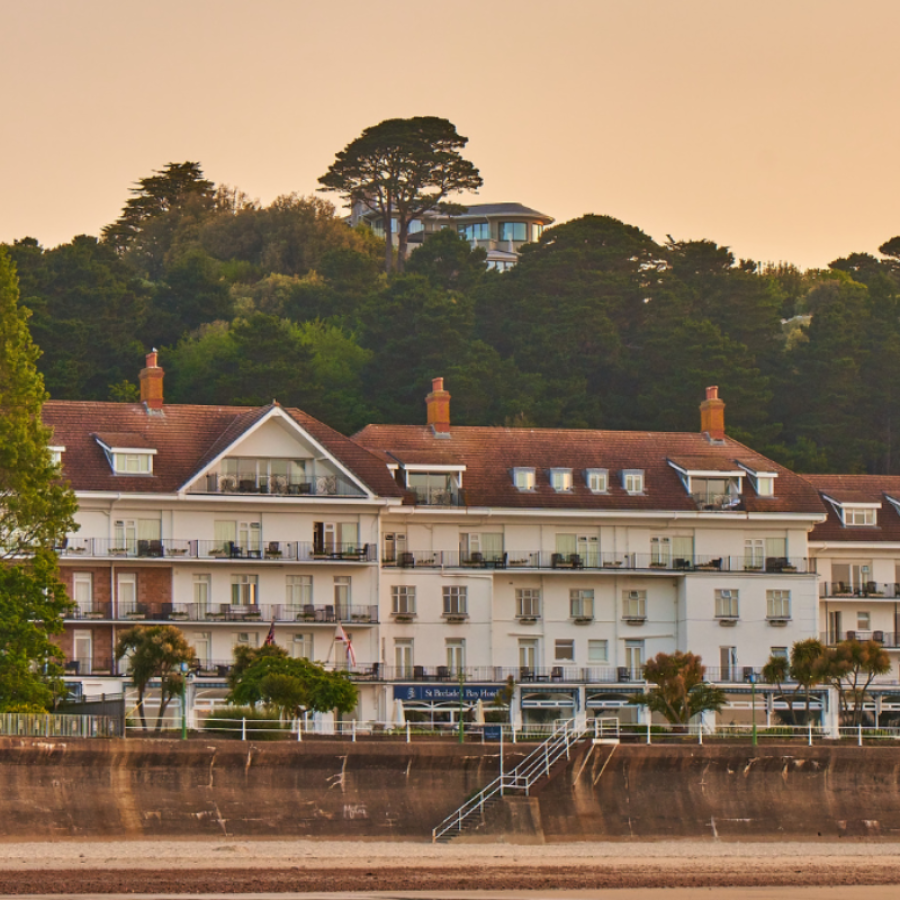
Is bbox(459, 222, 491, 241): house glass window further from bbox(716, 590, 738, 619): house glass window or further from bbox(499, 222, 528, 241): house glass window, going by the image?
bbox(716, 590, 738, 619): house glass window

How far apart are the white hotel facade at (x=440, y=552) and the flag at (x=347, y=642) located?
53 cm

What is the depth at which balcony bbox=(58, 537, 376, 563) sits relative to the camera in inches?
2726

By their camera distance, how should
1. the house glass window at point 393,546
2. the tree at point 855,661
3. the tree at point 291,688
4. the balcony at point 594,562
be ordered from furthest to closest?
1. the balcony at point 594,562
2. the house glass window at point 393,546
3. the tree at point 855,661
4. the tree at point 291,688

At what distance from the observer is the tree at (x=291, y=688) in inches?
2302

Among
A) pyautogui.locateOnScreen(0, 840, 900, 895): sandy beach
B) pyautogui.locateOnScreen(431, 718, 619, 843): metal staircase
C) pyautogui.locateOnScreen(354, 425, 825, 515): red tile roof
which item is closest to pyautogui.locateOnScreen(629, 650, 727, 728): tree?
pyautogui.locateOnScreen(431, 718, 619, 843): metal staircase

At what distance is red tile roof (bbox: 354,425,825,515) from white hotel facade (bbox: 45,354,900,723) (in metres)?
0.11

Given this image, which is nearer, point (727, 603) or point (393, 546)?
point (393, 546)

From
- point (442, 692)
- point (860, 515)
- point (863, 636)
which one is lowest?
point (442, 692)

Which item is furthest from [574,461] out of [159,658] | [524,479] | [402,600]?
[159,658]

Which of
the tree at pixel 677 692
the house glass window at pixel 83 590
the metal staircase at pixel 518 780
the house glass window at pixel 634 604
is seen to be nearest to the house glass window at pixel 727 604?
the house glass window at pixel 634 604

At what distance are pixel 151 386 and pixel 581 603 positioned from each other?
740 inches

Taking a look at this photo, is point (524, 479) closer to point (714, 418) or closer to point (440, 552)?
point (440, 552)

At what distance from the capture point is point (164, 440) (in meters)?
72.8

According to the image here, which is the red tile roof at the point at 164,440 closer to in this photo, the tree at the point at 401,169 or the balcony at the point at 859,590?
the balcony at the point at 859,590
